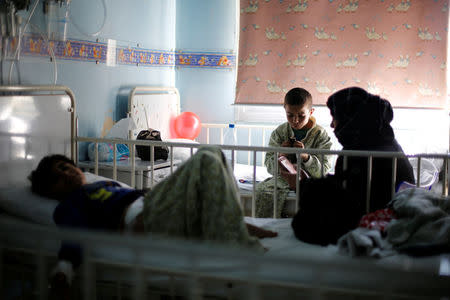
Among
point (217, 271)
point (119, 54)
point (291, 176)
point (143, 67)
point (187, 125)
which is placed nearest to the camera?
point (217, 271)

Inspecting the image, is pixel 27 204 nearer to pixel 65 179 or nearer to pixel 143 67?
pixel 65 179

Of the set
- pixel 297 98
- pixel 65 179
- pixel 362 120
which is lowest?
pixel 65 179

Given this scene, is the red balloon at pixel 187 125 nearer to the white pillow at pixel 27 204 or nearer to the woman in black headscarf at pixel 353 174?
the woman in black headscarf at pixel 353 174

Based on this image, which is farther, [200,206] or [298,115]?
[298,115]

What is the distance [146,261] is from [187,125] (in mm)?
3170

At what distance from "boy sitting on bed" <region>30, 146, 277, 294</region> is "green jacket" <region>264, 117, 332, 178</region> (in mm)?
1289

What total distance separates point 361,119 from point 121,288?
161cm

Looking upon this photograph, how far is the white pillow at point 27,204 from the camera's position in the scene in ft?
7.95

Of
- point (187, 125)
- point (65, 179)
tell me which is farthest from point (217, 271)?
point (187, 125)

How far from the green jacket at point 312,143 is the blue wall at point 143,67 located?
1.30 m

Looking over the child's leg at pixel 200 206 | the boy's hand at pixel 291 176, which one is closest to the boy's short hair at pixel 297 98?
the boy's hand at pixel 291 176

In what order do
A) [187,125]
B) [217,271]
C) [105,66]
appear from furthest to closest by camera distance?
[187,125]
[105,66]
[217,271]

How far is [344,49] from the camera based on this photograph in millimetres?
4926

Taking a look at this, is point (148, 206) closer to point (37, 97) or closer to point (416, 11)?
point (37, 97)
